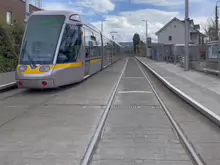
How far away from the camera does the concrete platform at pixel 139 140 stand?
19.3 ft

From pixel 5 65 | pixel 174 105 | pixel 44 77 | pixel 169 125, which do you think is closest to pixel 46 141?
pixel 169 125

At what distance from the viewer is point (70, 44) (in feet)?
53.0

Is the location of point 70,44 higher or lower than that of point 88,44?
lower

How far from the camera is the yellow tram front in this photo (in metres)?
14.5

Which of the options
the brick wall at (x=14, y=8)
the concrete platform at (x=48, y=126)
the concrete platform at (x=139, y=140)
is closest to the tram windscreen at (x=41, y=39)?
the concrete platform at (x=48, y=126)

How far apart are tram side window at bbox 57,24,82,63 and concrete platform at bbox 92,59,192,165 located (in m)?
4.99

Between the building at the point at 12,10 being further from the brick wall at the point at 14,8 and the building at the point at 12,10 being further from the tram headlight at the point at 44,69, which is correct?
the tram headlight at the point at 44,69

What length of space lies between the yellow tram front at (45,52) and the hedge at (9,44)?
676 centimetres

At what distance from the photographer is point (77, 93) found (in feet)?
49.2

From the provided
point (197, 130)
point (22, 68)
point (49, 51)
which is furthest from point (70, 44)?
point (197, 130)

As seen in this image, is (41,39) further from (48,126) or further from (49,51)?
(48,126)

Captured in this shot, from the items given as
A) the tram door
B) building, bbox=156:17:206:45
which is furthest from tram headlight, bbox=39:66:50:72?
building, bbox=156:17:206:45

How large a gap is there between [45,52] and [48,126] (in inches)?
282

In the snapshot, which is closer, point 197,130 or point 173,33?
point 197,130
